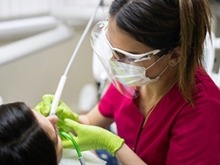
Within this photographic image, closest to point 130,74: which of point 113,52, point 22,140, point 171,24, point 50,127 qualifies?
point 113,52

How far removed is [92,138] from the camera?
48.3 inches

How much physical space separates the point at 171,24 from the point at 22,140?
1.73 ft

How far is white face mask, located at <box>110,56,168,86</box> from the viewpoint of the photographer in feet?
3.86

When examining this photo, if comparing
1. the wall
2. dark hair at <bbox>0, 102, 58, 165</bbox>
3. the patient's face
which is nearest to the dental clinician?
the patient's face

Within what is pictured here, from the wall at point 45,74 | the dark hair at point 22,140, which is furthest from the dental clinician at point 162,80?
the wall at point 45,74

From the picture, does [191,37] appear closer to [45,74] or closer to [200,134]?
[200,134]

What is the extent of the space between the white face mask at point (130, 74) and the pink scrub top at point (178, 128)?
10 centimetres

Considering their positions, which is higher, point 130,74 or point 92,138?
point 130,74

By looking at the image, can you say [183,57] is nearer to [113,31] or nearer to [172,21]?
[172,21]

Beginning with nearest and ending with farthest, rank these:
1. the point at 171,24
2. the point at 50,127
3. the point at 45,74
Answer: the point at 50,127
the point at 171,24
the point at 45,74

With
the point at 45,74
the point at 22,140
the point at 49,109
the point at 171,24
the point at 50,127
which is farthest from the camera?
the point at 45,74

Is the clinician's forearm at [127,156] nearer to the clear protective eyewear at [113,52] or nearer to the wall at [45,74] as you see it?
the clear protective eyewear at [113,52]

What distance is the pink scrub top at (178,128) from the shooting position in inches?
45.7

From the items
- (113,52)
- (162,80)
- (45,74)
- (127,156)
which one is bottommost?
(45,74)
